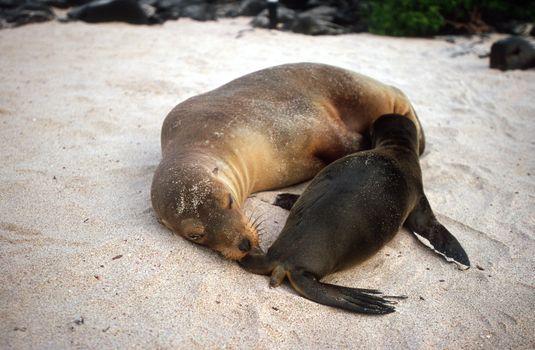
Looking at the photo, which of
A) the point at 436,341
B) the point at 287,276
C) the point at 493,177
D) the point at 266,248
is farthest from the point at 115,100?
the point at 436,341

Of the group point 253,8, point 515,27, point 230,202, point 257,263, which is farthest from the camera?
point 253,8

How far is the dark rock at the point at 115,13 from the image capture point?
8828 millimetres

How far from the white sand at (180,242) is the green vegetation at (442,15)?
109 inches

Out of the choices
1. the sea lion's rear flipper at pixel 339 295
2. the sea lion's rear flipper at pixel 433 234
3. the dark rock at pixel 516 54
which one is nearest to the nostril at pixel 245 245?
the sea lion's rear flipper at pixel 339 295

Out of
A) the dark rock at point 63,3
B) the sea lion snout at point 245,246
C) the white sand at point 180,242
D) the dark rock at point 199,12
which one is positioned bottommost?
the dark rock at point 199,12

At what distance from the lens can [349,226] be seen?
8.01 feet

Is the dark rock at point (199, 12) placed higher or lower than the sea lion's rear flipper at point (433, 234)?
lower

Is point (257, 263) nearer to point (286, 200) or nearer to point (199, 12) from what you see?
point (286, 200)

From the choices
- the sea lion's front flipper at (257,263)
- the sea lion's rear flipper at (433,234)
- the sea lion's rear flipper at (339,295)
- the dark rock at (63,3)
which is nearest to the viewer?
the sea lion's rear flipper at (339,295)

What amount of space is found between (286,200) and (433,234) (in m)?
0.94

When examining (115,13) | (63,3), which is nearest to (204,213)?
(115,13)

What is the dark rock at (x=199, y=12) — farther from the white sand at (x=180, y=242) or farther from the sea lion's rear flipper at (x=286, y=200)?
the sea lion's rear flipper at (x=286, y=200)

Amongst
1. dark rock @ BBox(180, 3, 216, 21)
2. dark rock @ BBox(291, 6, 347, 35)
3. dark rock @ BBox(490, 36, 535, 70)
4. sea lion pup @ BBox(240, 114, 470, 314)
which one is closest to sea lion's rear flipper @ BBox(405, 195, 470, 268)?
sea lion pup @ BBox(240, 114, 470, 314)

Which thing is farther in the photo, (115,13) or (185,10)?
(185,10)
